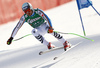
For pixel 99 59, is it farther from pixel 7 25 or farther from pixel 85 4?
pixel 7 25

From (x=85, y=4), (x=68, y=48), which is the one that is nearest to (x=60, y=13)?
(x=85, y=4)

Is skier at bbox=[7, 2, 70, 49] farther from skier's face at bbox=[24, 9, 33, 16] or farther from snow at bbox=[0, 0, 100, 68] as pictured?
snow at bbox=[0, 0, 100, 68]

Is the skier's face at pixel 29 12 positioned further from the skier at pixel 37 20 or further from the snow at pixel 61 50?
the snow at pixel 61 50

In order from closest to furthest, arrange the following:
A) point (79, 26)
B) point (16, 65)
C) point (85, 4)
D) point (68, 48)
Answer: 1. point (16, 65)
2. point (68, 48)
3. point (85, 4)
4. point (79, 26)

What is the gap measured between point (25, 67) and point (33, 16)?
3.48 feet

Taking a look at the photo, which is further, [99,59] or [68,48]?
[68,48]

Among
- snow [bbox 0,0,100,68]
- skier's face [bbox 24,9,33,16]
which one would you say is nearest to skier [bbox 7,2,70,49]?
skier's face [bbox 24,9,33,16]

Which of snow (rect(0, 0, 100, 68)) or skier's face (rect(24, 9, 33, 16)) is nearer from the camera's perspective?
snow (rect(0, 0, 100, 68))

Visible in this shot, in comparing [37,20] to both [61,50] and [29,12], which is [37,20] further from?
[61,50]

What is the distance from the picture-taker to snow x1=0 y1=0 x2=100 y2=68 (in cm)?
360

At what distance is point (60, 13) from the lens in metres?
13.0

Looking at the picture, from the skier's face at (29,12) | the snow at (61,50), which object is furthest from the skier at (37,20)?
the snow at (61,50)

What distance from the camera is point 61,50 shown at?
Result: 489 centimetres

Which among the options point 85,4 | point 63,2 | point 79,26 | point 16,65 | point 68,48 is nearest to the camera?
point 16,65
